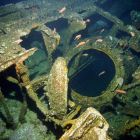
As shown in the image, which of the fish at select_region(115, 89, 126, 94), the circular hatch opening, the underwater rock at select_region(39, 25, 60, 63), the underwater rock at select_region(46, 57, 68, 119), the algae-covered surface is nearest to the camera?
the underwater rock at select_region(46, 57, 68, 119)

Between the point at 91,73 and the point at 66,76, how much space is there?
174 inches

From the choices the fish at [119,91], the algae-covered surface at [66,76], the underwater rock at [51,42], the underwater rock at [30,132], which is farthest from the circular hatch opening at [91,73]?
the underwater rock at [30,132]

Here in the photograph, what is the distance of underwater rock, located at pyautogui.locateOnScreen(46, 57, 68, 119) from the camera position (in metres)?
6.85

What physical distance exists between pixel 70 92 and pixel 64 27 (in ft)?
20.6

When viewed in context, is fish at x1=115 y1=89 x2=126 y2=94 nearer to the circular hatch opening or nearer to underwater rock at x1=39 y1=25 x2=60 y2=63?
the circular hatch opening

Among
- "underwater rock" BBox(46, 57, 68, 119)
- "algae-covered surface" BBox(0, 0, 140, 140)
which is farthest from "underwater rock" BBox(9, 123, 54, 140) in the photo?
"underwater rock" BBox(46, 57, 68, 119)

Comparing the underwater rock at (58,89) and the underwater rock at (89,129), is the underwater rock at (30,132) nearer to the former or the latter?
the underwater rock at (58,89)

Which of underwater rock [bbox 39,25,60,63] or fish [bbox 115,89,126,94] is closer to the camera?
fish [bbox 115,89,126,94]

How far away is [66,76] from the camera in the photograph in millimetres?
6871

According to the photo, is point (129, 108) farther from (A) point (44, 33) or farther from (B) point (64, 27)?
(B) point (64, 27)

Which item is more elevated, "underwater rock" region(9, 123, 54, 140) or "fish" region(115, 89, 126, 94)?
"underwater rock" region(9, 123, 54, 140)

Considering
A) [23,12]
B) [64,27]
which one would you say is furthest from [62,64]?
[64,27]

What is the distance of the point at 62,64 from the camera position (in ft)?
23.2

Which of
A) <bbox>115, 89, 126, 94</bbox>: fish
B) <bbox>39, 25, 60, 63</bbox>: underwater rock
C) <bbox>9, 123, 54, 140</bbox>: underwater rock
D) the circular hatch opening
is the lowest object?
the circular hatch opening
